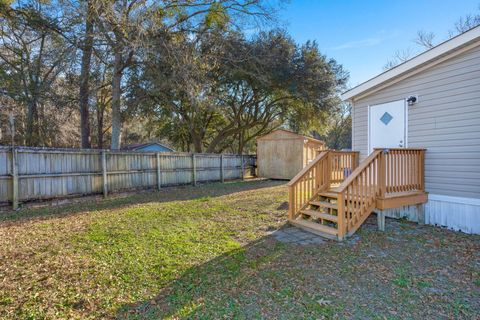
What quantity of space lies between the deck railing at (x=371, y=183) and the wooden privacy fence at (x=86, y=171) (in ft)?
23.0

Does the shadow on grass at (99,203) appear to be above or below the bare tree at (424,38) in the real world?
below

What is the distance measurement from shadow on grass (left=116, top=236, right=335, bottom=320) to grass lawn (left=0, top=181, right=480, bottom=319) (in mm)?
10

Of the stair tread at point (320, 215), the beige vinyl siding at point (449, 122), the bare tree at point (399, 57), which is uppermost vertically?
the bare tree at point (399, 57)

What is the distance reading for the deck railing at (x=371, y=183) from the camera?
4.41 meters

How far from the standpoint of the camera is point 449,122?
4910 mm

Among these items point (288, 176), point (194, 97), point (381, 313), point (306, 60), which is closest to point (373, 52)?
point (306, 60)

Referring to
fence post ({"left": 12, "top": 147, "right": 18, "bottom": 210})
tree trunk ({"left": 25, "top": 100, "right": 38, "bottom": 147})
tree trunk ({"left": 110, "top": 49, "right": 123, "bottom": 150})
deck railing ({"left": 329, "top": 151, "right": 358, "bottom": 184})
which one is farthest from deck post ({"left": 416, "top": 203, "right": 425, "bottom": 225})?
tree trunk ({"left": 25, "top": 100, "right": 38, "bottom": 147})

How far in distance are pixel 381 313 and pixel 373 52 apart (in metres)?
14.4

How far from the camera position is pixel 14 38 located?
11805 mm

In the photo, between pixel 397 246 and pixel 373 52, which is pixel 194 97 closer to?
pixel 397 246

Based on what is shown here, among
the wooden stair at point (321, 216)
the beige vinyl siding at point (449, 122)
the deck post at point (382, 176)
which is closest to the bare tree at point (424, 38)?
the beige vinyl siding at point (449, 122)

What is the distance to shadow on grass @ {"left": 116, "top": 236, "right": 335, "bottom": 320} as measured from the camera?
8.05ft

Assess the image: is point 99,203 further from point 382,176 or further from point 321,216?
point 382,176

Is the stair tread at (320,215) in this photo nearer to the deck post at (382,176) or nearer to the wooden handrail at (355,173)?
the wooden handrail at (355,173)
